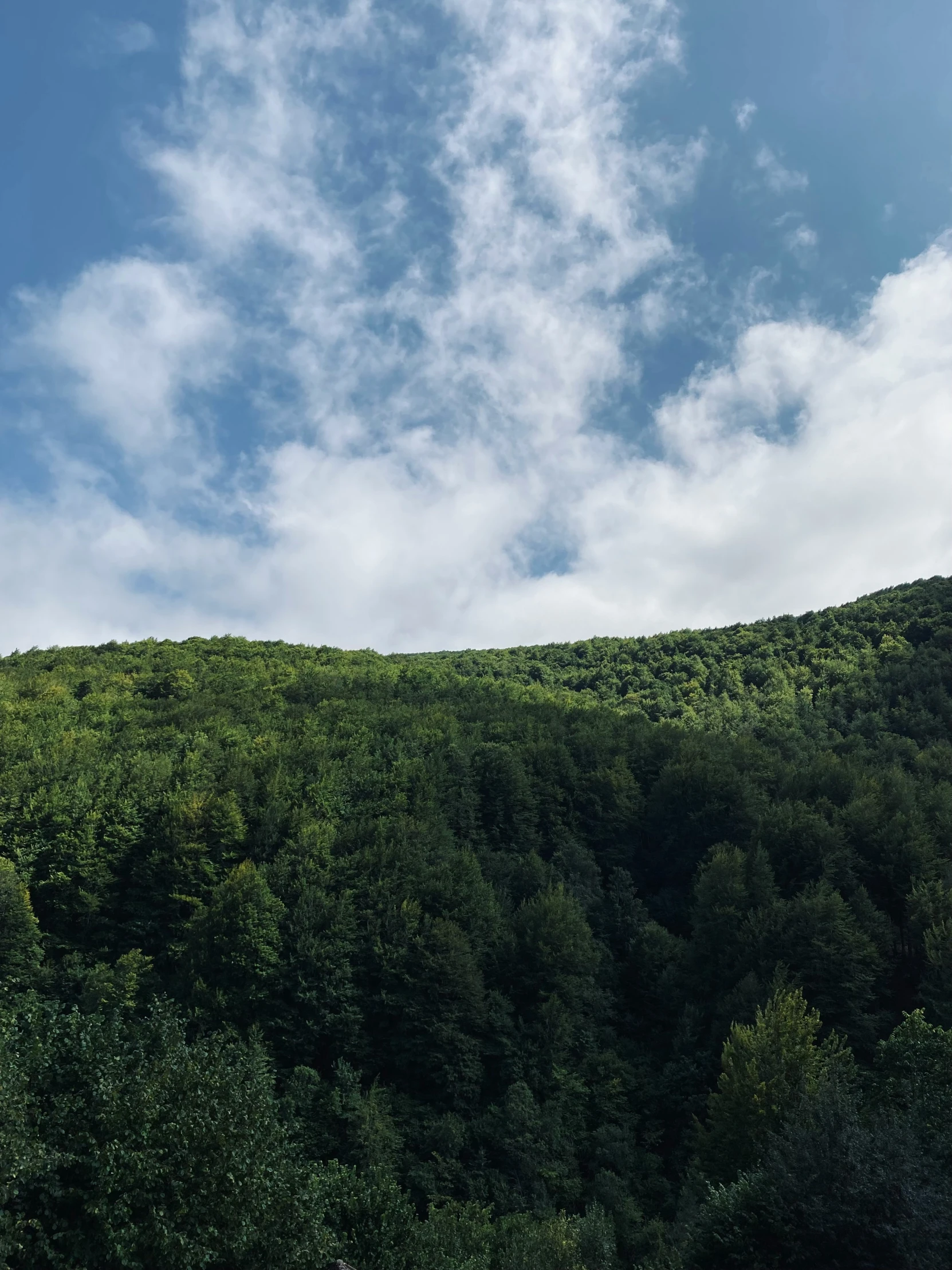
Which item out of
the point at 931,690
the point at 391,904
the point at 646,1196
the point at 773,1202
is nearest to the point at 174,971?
the point at 391,904

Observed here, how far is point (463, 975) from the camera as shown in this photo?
56250 millimetres

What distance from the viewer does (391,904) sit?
59656 millimetres

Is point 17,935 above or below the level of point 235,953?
above

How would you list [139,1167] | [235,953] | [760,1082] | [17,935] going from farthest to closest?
[17,935], [235,953], [760,1082], [139,1167]

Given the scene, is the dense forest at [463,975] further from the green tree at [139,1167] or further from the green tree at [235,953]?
the green tree at [235,953]

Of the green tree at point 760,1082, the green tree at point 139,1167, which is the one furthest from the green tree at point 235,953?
→ the green tree at point 760,1082

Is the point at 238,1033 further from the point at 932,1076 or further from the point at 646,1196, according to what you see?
the point at 932,1076

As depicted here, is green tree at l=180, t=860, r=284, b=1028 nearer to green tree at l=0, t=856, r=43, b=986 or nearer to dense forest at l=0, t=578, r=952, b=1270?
dense forest at l=0, t=578, r=952, b=1270

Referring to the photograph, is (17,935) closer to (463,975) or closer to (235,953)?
(235,953)

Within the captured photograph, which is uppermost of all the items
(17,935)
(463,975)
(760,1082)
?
(17,935)

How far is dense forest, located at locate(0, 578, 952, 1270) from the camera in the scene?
92.4 ft

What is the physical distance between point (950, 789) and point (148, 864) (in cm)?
6961

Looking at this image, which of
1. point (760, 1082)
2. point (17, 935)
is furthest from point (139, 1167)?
point (17, 935)

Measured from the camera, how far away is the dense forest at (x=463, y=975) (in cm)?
2816
